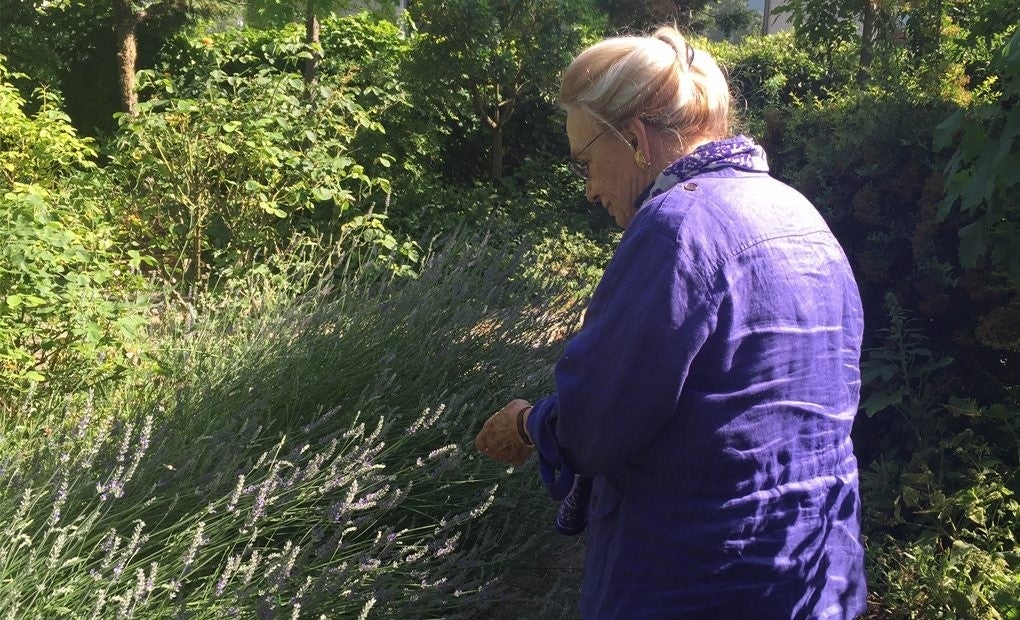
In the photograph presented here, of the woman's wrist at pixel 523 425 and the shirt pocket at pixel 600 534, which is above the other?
the woman's wrist at pixel 523 425

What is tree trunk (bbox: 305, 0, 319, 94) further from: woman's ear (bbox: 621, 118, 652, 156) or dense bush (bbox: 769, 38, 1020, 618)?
woman's ear (bbox: 621, 118, 652, 156)

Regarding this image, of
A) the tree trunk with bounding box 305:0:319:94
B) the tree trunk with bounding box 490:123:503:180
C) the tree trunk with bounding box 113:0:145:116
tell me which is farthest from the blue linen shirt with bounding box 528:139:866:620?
the tree trunk with bounding box 113:0:145:116

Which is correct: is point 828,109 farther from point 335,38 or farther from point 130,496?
point 335,38

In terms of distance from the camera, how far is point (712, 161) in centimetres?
165

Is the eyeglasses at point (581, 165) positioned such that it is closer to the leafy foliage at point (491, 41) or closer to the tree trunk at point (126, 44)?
the leafy foliage at point (491, 41)

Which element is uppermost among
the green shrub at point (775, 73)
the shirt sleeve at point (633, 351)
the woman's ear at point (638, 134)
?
the woman's ear at point (638, 134)

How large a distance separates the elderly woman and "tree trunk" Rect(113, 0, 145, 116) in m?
8.25

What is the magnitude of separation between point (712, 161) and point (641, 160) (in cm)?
A: 15

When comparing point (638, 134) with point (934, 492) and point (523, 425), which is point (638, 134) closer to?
point (523, 425)

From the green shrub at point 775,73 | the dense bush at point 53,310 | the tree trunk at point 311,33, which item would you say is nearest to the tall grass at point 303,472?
the dense bush at point 53,310

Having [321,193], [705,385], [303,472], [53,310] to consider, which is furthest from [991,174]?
[321,193]

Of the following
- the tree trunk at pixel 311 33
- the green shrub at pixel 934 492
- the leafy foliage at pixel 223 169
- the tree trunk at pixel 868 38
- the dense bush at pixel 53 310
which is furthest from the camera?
the tree trunk at pixel 311 33

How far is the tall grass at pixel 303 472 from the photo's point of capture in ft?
6.34

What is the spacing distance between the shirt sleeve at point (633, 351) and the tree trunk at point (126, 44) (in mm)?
8404
